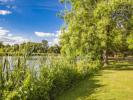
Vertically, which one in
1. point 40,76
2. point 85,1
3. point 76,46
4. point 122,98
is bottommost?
point 122,98

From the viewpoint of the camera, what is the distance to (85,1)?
1288 inches

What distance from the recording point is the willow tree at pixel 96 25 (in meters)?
30.7

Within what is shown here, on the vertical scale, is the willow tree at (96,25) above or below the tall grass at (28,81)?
above

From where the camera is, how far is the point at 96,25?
102ft

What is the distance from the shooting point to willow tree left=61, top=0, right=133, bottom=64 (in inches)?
1208

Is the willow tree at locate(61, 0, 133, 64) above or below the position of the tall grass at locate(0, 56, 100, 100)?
above

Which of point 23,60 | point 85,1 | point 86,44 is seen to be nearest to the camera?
point 23,60

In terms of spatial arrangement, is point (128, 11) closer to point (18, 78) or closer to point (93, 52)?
point (93, 52)

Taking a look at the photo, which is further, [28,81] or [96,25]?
[96,25]

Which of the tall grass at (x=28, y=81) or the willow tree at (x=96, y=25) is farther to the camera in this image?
the willow tree at (x=96, y=25)

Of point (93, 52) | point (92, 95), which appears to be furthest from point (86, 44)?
point (92, 95)

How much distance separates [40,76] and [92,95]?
2680 mm

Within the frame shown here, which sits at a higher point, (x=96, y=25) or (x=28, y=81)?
(x=96, y=25)

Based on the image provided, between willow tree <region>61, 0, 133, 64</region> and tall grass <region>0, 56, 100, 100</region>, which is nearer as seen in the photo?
tall grass <region>0, 56, 100, 100</region>
